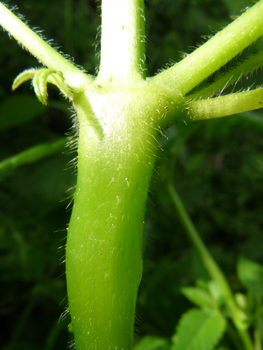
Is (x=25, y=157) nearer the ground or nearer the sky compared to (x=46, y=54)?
nearer the sky

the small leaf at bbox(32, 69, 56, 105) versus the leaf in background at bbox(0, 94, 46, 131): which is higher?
the leaf in background at bbox(0, 94, 46, 131)

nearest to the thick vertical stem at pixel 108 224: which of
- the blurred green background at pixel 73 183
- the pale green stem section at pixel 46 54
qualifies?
the pale green stem section at pixel 46 54

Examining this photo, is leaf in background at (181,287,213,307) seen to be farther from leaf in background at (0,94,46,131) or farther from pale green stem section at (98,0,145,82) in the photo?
Answer: leaf in background at (0,94,46,131)

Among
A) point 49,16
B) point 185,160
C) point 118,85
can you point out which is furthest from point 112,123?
point 185,160

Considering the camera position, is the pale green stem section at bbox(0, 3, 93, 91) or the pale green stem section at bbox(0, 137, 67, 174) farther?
the pale green stem section at bbox(0, 137, 67, 174)

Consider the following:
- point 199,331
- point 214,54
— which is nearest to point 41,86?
point 214,54

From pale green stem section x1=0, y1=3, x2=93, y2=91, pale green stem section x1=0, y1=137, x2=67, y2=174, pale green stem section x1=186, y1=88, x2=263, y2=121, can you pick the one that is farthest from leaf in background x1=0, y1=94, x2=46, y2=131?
pale green stem section x1=186, y1=88, x2=263, y2=121

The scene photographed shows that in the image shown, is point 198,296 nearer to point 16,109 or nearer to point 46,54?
point 46,54

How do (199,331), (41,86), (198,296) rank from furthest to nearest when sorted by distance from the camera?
(198,296) → (199,331) → (41,86)
